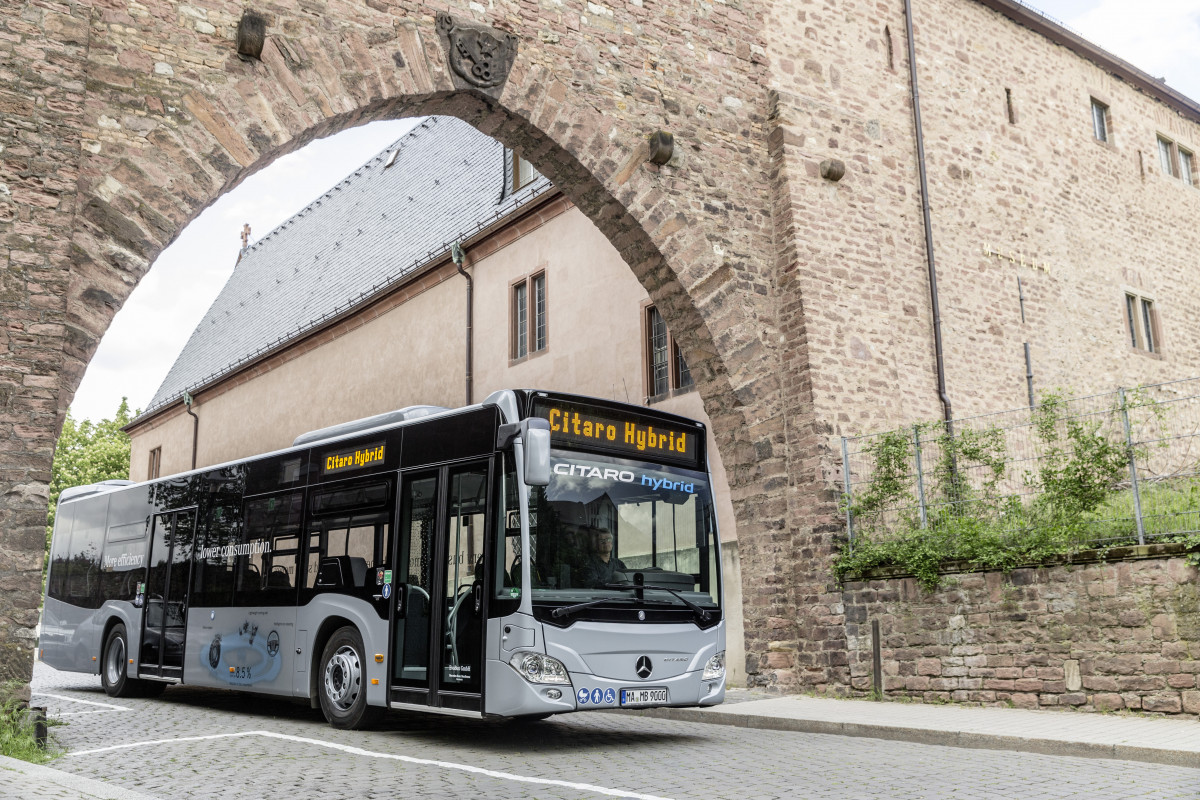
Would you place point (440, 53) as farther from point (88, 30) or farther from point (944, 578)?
point (944, 578)

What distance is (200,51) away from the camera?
1029 cm

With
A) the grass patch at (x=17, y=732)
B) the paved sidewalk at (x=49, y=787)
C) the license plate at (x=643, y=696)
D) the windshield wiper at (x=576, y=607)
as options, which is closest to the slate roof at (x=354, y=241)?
the windshield wiper at (x=576, y=607)

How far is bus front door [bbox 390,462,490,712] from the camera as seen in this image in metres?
8.45

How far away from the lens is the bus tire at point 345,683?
9.56 meters

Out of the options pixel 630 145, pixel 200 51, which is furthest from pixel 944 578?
pixel 200 51

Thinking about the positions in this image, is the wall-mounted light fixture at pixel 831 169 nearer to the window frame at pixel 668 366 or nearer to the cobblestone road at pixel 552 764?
the window frame at pixel 668 366

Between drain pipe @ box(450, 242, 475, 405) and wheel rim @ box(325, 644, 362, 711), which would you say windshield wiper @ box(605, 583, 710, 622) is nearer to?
wheel rim @ box(325, 644, 362, 711)

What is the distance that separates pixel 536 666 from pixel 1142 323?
15825 mm

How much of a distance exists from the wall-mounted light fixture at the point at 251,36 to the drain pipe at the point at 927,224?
9124 mm

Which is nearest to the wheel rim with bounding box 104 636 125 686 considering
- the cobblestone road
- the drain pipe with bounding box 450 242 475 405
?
the cobblestone road

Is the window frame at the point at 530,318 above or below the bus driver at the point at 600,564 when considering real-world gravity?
above

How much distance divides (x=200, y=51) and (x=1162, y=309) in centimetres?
1723

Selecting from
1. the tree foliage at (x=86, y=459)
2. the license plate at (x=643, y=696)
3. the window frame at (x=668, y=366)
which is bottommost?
the license plate at (x=643, y=696)

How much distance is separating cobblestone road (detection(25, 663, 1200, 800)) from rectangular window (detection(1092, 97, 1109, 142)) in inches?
568
